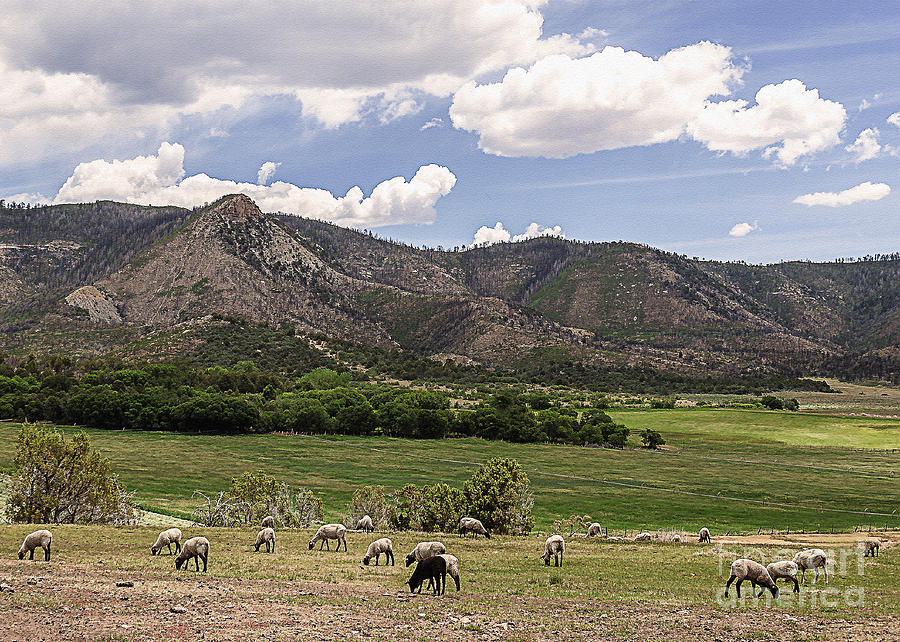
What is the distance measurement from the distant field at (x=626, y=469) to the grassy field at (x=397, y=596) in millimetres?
25948

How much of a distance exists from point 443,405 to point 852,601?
103582mm

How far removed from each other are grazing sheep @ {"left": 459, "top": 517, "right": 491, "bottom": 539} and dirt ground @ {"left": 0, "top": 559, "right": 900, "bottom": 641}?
623 inches

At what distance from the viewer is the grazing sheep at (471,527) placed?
35.8 metres

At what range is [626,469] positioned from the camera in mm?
86938

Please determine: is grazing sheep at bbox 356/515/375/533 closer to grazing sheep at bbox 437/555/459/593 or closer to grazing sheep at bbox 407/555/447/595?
grazing sheep at bbox 437/555/459/593

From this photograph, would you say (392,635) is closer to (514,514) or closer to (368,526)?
(368,526)

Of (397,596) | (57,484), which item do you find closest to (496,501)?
(397,596)

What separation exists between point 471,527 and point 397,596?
17.3 metres

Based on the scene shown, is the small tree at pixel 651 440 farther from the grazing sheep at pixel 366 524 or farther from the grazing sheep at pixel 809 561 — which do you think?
the grazing sheep at pixel 809 561

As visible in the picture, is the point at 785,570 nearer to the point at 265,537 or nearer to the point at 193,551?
the point at 193,551

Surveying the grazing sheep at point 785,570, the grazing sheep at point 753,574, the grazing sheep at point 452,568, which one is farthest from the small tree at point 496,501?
the grazing sheep at point 753,574

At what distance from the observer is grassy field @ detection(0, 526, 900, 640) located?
15.9 m

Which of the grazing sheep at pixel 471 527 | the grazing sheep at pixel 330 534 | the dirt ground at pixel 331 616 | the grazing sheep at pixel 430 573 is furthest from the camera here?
the grazing sheep at pixel 471 527

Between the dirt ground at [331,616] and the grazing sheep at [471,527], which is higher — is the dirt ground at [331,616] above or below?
above
